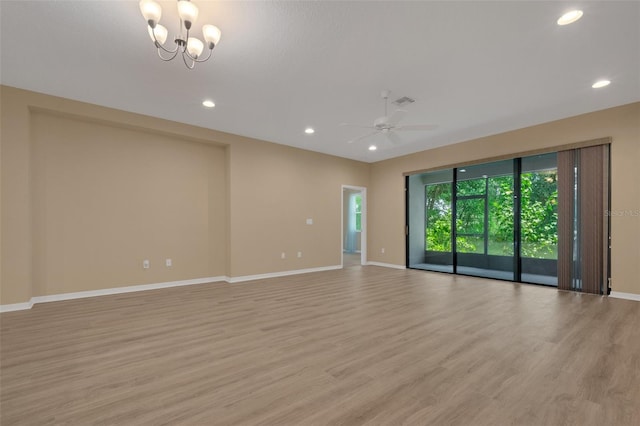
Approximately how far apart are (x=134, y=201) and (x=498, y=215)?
7066 millimetres

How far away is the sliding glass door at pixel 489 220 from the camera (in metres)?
5.38

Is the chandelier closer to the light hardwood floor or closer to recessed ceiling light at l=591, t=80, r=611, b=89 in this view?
the light hardwood floor

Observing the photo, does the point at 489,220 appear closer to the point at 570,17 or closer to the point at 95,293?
the point at 570,17

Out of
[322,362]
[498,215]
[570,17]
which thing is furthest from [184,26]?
[498,215]

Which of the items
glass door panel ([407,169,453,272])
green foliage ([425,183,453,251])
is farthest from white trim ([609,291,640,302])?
green foliage ([425,183,453,251])

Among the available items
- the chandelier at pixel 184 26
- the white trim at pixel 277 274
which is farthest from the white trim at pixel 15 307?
the chandelier at pixel 184 26

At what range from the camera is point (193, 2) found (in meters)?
2.35

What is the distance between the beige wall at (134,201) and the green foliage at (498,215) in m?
3.03

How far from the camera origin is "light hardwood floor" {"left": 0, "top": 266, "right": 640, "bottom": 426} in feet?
5.83

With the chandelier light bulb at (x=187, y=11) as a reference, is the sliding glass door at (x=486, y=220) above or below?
below

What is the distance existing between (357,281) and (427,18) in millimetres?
4552

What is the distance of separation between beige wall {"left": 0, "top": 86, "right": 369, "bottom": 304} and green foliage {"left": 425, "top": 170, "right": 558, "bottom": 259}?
9.93 ft

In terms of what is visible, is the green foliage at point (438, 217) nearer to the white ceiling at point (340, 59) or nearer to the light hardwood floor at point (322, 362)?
the white ceiling at point (340, 59)

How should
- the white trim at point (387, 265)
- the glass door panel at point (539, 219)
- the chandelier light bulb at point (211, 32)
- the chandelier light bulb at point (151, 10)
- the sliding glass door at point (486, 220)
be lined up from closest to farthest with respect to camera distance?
the chandelier light bulb at point (151, 10)
the chandelier light bulb at point (211, 32)
the glass door panel at point (539, 219)
the sliding glass door at point (486, 220)
the white trim at point (387, 265)
